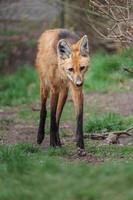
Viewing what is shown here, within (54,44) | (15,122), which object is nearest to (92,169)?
(54,44)

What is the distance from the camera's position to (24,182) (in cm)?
560

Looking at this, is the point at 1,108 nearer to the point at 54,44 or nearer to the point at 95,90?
the point at 95,90

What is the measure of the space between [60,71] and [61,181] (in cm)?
256

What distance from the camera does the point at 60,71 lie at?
793 centimetres

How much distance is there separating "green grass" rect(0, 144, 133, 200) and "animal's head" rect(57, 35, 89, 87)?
1.53 meters

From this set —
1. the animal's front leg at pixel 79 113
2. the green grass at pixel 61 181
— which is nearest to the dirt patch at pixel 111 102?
the animal's front leg at pixel 79 113

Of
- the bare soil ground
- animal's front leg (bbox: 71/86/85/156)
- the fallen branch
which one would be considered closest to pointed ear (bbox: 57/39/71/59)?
animal's front leg (bbox: 71/86/85/156)

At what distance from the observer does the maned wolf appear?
25.0 feet

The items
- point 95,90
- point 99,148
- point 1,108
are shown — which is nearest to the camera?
point 99,148

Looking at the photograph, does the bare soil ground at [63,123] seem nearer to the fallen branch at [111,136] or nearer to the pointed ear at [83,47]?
the fallen branch at [111,136]

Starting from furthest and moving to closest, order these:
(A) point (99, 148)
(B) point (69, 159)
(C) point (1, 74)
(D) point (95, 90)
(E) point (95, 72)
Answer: (C) point (1, 74)
(E) point (95, 72)
(D) point (95, 90)
(A) point (99, 148)
(B) point (69, 159)

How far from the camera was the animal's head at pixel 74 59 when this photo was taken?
24.7ft

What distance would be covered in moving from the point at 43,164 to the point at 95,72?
7.93 m

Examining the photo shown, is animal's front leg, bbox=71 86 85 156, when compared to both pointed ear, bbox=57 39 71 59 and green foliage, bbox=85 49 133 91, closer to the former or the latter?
pointed ear, bbox=57 39 71 59
